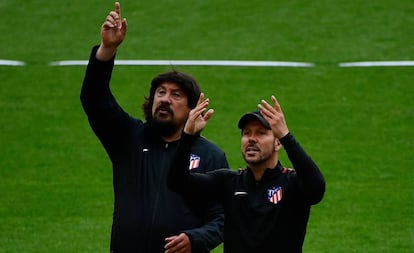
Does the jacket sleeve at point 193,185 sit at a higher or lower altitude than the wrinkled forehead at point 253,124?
lower

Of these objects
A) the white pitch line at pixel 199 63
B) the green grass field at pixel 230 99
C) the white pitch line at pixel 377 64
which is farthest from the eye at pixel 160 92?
the white pitch line at pixel 377 64

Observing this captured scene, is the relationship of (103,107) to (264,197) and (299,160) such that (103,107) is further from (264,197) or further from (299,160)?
(299,160)

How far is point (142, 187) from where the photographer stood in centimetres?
676

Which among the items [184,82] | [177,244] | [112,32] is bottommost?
[177,244]

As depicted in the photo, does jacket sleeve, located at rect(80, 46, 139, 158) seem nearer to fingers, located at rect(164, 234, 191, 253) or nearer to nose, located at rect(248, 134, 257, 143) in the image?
fingers, located at rect(164, 234, 191, 253)

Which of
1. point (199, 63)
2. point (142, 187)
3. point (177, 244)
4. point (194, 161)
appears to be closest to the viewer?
point (177, 244)

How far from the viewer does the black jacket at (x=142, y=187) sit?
6.73 metres

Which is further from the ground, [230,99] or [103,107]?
[103,107]

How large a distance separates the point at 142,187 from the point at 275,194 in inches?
38.3

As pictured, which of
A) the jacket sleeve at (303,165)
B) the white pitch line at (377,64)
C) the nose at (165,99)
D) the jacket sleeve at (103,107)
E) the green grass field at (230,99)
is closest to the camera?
the jacket sleeve at (303,165)

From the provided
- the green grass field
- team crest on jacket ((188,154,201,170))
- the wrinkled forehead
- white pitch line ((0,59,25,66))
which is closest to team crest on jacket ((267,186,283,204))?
the wrinkled forehead

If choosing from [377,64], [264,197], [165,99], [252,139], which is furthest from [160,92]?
[377,64]

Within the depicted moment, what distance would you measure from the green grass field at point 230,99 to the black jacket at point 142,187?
4.36 meters

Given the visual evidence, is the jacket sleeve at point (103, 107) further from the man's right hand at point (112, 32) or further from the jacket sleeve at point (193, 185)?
the jacket sleeve at point (193, 185)
